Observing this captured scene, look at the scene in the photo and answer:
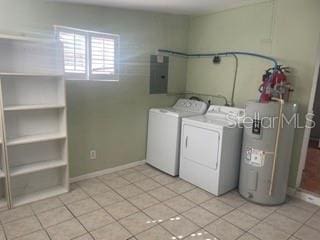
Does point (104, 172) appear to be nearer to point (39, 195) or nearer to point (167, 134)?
point (39, 195)

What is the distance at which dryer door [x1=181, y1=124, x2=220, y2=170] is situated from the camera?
297 cm

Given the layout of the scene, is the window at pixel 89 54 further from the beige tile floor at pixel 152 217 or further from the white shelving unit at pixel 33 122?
the beige tile floor at pixel 152 217

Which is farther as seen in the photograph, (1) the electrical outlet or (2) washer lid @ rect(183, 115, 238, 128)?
(1) the electrical outlet

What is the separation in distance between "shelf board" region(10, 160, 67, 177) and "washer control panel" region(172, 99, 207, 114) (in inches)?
77.2

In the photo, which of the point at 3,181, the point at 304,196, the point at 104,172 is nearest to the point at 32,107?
the point at 3,181

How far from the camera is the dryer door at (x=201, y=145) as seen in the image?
9.73 ft

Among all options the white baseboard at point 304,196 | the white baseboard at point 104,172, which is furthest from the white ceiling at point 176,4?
the white baseboard at point 304,196

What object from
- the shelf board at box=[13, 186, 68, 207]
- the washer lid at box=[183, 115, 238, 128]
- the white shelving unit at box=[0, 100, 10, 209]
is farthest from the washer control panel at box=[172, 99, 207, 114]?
the white shelving unit at box=[0, 100, 10, 209]

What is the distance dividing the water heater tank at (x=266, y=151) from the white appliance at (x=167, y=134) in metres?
0.95

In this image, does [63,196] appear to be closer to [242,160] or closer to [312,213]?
[242,160]

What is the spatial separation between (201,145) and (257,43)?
1.55 metres

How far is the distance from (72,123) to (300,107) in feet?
9.27

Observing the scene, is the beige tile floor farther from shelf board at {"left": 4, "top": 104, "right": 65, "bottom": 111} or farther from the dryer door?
shelf board at {"left": 4, "top": 104, "right": 65, "bottom": 111}

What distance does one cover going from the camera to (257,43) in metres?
3.24
